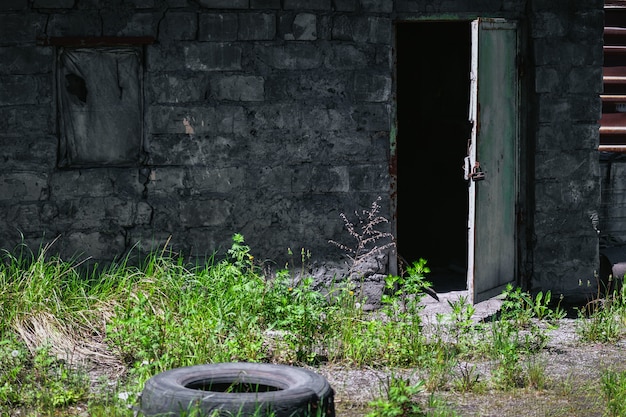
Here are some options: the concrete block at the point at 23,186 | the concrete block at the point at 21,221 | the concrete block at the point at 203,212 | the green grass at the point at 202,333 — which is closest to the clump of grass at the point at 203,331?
the green grass at the point at 202,333

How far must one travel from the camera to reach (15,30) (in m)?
7.29

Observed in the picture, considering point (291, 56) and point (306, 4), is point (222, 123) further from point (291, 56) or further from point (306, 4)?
point (306, 4)

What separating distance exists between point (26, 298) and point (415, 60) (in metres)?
5.60

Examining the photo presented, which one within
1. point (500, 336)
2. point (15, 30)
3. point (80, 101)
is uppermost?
point (15, 30)

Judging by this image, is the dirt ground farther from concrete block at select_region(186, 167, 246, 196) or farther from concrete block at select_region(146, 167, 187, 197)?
concrete block at select_region(146, 167, 187, 197)

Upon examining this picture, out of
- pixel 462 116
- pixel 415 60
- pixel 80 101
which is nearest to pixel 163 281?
pixel 80 101

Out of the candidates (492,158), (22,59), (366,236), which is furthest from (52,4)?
(492,158)

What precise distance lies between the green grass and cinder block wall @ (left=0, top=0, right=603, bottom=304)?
0.87ft

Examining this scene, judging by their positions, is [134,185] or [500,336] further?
[134,185]

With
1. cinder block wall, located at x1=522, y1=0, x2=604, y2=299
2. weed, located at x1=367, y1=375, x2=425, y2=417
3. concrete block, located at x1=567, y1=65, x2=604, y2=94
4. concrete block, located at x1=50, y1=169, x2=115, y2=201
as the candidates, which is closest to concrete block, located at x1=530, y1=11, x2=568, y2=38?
cinder block wall, located at x1=522, y1=0, x2=604, y2=299

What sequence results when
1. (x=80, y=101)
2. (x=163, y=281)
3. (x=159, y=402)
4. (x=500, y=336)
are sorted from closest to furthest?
(x=159, y=402) < (x=500, y=336) < (x=163, y=281) < (x=80, y=101)

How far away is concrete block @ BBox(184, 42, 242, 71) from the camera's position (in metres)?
7.45

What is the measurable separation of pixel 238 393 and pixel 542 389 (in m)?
2.05

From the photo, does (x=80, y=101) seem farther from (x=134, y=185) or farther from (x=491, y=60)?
(x=491, y=60)
